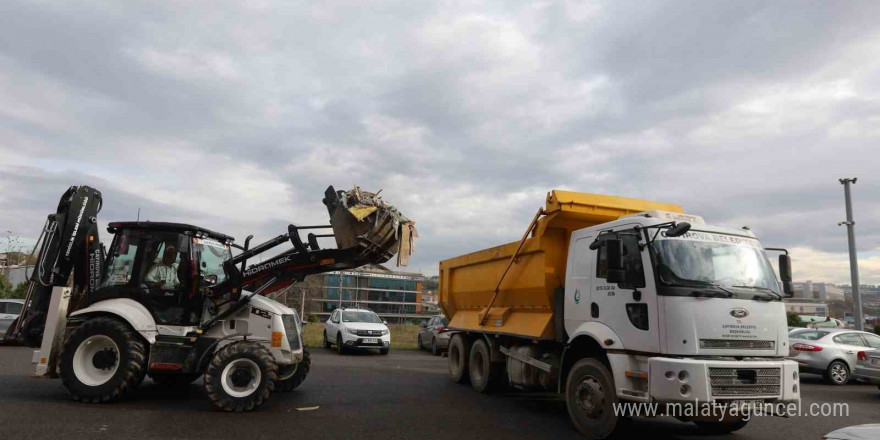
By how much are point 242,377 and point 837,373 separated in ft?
46.8

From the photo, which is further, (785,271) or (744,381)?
(785,271)

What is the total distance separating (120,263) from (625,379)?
765 cm

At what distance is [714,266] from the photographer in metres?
6.66

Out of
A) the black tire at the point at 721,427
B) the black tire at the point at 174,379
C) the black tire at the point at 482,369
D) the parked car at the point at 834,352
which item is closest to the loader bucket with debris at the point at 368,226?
the black tire at the point at 482,369

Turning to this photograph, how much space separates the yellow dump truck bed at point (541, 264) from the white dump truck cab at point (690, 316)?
1222 millimetres

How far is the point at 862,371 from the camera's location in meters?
11.9

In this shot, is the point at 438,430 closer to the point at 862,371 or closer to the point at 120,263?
the point at 120,263

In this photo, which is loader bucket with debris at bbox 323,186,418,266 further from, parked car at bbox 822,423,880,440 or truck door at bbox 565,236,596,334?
parked car at bbox 822,423,880,440

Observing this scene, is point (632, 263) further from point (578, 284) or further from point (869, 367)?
point (869, 367)

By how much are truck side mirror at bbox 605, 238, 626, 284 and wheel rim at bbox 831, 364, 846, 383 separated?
1121 centimetres

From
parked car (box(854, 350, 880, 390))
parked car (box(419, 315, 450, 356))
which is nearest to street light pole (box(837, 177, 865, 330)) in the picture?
parked car (box(854, 350, 880, 390))

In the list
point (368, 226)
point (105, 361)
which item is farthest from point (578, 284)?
point (105, 361)

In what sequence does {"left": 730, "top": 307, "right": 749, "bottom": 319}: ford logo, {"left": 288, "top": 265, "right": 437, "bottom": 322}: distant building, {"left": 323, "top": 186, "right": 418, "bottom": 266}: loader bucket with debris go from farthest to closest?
1. {"left": 288, "top": 265, "right": 437, "bottom": 322}: distant building
2. {"left": 323, "top": 186, "right": 418, "bottom": 266}: loader bucket with debris
3. {"left": 730, "top": 307, "right": 749, "bottom": 319}: ford logo

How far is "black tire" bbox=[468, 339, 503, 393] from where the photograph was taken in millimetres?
10469
